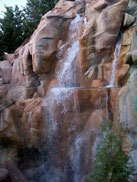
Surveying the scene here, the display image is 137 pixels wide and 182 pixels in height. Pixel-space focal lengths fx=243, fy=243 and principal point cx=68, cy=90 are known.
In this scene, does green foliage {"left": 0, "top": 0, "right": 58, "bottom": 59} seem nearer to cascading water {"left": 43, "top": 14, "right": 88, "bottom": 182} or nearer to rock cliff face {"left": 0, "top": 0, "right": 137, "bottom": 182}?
rock cliff face {"left": 0, "top": 0, "right": 137, "bottom": 182}

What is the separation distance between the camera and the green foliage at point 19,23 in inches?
659

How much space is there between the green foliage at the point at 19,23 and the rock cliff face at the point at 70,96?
21.5ft

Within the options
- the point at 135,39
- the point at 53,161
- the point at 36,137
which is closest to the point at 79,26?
the point at 135,39

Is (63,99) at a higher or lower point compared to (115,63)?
lower

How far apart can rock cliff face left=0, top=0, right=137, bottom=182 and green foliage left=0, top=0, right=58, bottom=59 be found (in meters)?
6.55

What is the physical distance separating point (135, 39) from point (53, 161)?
15.9 feet

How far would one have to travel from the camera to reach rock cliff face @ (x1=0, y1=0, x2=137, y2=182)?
7.57m

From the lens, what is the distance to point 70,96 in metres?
8.14

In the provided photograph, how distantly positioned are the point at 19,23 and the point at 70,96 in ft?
37.6

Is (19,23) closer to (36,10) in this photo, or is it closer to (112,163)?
(36,10)

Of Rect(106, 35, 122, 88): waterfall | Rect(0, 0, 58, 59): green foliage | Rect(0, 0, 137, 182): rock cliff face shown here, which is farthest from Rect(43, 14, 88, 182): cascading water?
Rect(0, 0, 58, 59): green foliage

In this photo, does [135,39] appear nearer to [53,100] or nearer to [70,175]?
[53,100]

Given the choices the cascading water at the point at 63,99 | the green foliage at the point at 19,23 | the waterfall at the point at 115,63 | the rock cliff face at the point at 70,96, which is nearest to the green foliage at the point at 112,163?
the rock cliff face at the point at 70,96

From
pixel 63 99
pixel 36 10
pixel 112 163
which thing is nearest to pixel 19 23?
pixel 36 10
